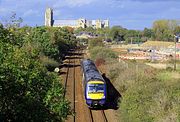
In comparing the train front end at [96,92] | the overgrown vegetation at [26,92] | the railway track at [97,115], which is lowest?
the railway track at [97,115]

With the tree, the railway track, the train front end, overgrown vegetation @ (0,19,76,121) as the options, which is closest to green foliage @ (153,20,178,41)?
the tree

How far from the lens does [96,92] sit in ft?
96.1

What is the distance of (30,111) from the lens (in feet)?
45.5

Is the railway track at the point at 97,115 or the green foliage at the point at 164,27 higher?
the green foliage at the point at 164,27

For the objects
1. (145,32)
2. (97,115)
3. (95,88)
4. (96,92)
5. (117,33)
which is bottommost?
(97,115)

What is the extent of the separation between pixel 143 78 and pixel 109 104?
3.25 meters

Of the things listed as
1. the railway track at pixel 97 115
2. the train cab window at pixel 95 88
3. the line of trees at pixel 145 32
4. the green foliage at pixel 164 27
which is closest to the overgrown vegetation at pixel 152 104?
the railway track at pixel 97 115

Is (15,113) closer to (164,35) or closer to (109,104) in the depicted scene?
(109,104)

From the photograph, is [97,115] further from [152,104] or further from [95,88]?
[152,104]

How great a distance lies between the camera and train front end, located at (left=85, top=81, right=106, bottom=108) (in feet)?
96.1

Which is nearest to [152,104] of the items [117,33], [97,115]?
[97,115]

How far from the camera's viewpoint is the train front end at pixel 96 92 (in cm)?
2930

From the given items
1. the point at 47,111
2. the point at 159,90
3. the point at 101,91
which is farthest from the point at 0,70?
the point at 101,91

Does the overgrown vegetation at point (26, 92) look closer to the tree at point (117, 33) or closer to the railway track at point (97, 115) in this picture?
the railway track at point (97, 115)
